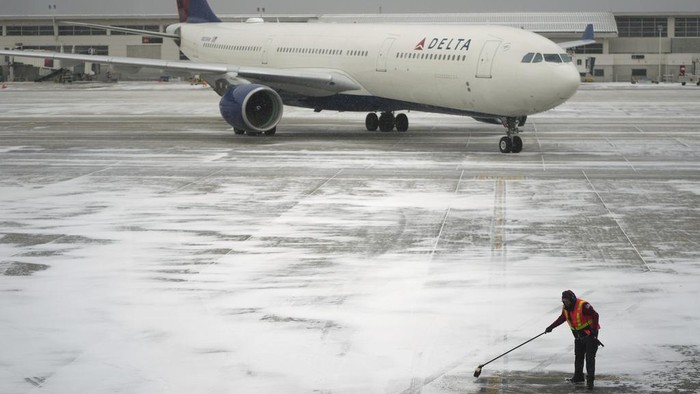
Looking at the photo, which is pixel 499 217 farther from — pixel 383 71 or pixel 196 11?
pixel 196 11

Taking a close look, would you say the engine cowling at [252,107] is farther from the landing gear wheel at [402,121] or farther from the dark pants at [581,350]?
the dark pants at [581,350]

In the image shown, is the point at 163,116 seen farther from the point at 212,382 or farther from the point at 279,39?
the point at 212,382

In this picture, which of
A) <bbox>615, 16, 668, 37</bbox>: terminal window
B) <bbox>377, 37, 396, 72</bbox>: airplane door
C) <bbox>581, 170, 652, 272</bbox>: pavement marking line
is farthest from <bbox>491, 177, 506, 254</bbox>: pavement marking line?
<bbox>615, 16, 668, 37</bbox>: terminal window

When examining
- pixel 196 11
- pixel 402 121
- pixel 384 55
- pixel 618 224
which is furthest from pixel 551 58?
pixel 196 11

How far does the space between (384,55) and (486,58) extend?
4.72 meters

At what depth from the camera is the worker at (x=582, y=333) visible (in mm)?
10758

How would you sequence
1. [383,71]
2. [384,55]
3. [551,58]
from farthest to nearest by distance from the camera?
1. [384,55]
2. [383,71]
3. [551,58]

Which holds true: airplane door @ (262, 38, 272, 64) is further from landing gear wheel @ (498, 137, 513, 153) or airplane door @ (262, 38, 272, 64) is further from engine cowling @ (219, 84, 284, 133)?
landing gear wheel @ (498, 137, 513, 153)

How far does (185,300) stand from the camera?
14.2m

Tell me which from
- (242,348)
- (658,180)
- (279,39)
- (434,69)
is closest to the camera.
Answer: (242,348)

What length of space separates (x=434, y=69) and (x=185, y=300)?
19.9 m

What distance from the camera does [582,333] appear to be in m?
10.9

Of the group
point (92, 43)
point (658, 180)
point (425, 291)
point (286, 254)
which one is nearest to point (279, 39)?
point (658, 180)

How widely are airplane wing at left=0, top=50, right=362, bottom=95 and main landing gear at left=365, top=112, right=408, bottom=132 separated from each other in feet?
8.96
